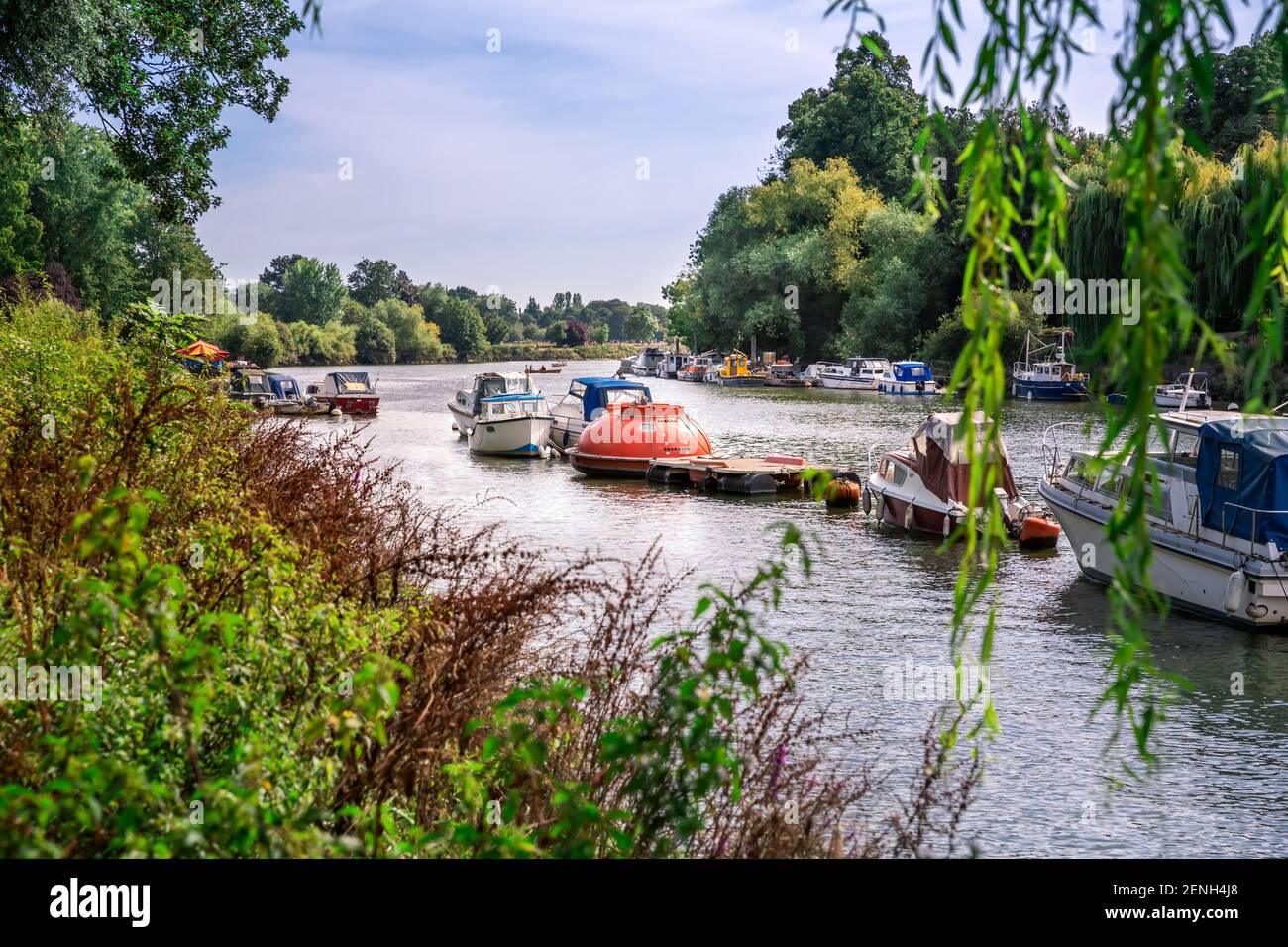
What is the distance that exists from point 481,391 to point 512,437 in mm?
5330

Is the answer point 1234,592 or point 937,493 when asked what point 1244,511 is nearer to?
point 1234,592

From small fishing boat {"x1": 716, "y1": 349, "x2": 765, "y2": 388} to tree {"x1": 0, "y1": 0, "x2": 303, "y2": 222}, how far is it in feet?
192

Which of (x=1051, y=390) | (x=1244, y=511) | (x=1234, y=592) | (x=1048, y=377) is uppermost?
(x=1048, y=377)

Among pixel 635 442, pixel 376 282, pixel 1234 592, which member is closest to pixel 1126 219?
pixel 1234 592

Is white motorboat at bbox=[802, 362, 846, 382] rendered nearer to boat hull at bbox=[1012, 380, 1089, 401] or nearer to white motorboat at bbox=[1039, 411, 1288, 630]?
boat hull at bbox=[1012, 380, 1089, 401]

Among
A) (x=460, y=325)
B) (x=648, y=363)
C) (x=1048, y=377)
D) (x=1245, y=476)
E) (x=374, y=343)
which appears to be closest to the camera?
(x=1245, y=476)

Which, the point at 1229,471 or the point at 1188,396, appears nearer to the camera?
the point at 1229,471

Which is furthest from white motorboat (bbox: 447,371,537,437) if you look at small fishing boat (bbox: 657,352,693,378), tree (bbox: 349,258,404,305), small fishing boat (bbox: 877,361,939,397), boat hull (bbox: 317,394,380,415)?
tree (bbox: 349,258,404,305)

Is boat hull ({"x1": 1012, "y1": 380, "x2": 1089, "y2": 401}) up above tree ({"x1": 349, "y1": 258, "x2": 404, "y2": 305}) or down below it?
below

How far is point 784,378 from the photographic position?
74438 millimetres

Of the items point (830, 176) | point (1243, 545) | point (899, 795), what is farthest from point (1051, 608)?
point (830, 176)

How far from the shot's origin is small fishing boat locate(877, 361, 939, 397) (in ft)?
205

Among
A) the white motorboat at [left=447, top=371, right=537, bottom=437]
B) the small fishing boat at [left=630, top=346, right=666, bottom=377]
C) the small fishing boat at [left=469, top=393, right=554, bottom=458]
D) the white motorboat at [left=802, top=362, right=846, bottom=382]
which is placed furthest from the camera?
the small fishing boat at [left=630, top=346, right=666, bottom=377]
